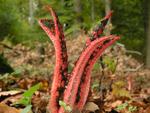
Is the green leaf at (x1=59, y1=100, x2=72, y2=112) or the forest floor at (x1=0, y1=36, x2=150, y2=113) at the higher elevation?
the green leaf at (x1=59, y1=100, x2=72, y2=112)

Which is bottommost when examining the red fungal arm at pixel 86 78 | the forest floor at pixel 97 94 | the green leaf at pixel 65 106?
the forest floor at pixel 97 94

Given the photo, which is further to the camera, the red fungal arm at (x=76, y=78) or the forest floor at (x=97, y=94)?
the forest floor at (x=97, y=94)

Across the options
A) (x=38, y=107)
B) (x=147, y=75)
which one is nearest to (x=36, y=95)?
(x=38, y=107)

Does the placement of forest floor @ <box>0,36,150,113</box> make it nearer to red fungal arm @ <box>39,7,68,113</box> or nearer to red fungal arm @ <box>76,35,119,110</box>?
red fungal arm @ <box>76,35,119,110</box>

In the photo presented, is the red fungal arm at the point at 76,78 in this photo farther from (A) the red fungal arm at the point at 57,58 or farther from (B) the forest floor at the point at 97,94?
(B) the forest floor at the point at 97,94

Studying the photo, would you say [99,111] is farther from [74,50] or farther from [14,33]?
[14,33]

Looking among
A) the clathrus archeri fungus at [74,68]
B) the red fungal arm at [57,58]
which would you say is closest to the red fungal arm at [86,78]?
the clathrus archeri fungus at [74,68]

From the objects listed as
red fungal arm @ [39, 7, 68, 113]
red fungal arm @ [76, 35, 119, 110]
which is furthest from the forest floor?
red fungal arm @ [39, 7, 68, 113]

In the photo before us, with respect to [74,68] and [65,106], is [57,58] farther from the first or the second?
[65,106]

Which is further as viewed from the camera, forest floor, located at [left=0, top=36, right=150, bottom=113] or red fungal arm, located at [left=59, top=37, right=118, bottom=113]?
forest floor, located at [left=0, top=36, right=150, bottom=113]
